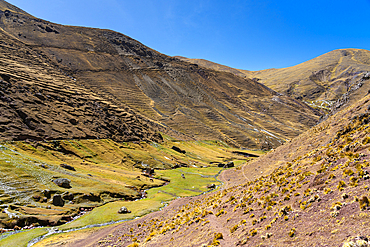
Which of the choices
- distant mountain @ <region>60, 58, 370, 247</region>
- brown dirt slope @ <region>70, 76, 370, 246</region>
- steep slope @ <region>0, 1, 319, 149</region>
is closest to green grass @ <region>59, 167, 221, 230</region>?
distant mountain @ <region>60, 58, 370, 247</region>

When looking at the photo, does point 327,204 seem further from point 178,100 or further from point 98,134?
point 178,100

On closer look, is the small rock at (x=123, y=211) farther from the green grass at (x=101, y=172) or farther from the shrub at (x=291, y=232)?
the shrub at (x=291, y=232)

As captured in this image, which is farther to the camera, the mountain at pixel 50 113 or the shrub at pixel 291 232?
the mountain at pixel 50 113

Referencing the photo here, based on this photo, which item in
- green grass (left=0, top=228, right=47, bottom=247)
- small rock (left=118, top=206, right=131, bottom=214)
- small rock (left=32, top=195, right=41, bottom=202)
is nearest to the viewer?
green grass (left=0, top=228, right=47, bottom=247)

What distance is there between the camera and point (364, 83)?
60969 millimetres

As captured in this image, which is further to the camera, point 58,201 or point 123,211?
point 123,211

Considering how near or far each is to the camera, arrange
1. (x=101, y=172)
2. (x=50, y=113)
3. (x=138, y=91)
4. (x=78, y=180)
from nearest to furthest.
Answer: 1. (x=78, y=180)
2. (x=101, y=172)
3. (x=50, y=113)
4. (x=138, y=91)

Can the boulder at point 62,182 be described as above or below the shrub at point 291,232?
below

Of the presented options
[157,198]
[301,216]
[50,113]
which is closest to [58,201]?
[157,198]

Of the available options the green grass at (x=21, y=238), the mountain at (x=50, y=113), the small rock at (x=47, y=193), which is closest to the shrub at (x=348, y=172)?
the green grass at (x=21, y=238)

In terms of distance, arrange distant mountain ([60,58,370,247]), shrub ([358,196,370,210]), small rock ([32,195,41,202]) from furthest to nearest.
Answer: small rock ([32,195,41,202]) → distant mountain ([60,58,370,247]) → shrub ([358,196,370,210])

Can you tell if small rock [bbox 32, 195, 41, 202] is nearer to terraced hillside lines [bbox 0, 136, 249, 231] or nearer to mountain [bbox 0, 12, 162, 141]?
terraced hillside lines [bbox 0, 136, 249, 231]

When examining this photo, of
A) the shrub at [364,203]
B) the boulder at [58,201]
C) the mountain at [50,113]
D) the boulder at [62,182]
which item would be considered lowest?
the boulder at [58,201]

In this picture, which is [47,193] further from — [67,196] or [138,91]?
[138,91]
